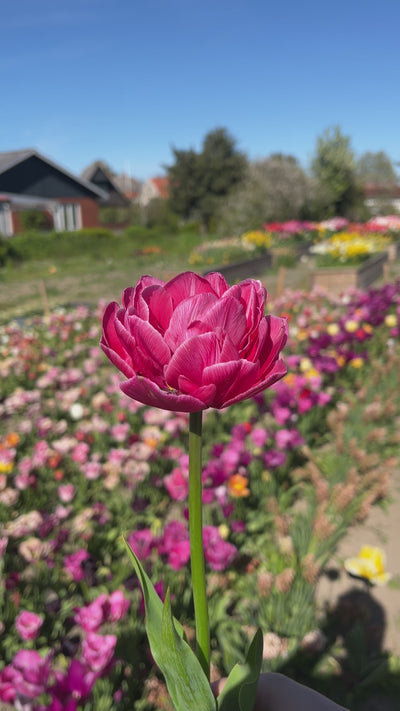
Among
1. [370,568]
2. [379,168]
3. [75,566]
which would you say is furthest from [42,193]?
[379,168]

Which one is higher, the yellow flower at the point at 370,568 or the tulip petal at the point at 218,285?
the tulip petal at the point at 218,285

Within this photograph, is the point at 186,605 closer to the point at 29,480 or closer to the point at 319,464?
the point at 29,480

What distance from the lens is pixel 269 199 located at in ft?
73.3

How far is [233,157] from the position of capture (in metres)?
34.6

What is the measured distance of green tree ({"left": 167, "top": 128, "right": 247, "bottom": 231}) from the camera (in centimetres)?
3381

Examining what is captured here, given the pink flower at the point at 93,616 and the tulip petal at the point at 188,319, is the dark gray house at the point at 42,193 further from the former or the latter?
the tulip petal at the point at 188,319

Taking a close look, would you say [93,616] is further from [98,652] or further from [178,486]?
[178,486]

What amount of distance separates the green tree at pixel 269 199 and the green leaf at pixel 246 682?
2139cm

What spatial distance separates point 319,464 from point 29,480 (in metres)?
1.85

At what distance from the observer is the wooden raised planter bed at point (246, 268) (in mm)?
12214

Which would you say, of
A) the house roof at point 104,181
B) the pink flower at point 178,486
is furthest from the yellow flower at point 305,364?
the house roof at point 104,181

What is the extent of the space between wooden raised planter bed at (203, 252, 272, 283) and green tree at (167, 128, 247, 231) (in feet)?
60.0

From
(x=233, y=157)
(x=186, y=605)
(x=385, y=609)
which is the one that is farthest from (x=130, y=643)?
(x=233, y=157)

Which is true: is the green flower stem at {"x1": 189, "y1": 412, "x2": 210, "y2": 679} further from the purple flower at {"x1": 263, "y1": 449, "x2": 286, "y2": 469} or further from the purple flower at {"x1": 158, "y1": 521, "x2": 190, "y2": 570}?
the purple flower at {"x1": 263, "y1": 449, "x2": 286, "y2": 469}
